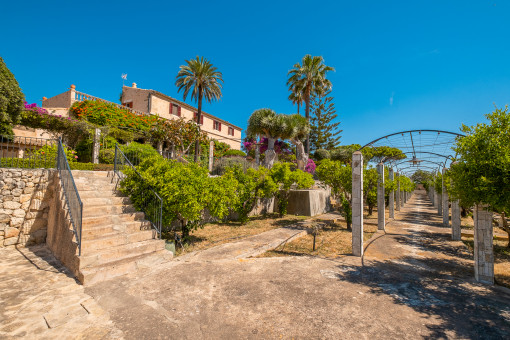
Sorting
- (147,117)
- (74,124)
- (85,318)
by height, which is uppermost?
(147,117)

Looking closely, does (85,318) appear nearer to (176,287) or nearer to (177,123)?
(176,287)

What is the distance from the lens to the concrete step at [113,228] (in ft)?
17.6

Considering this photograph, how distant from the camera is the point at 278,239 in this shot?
26.6 feet

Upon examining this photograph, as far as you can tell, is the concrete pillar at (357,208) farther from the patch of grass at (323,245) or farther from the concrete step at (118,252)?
the concrete step at (118,252)

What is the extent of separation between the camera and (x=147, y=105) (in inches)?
881

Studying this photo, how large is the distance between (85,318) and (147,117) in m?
18.9

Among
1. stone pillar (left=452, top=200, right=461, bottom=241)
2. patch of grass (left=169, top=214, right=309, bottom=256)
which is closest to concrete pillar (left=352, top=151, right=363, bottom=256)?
patch of grass (left=169, top=214, right=309, bottom=256)

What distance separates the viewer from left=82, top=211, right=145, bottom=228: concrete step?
5566 mm

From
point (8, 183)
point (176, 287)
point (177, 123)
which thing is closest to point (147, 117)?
point (177, 123)

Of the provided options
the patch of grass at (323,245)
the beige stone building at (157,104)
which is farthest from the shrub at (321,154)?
the patch of grass at (323,245)

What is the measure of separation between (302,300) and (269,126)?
56.0 feet

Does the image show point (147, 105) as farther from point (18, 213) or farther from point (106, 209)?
point (106, 209)

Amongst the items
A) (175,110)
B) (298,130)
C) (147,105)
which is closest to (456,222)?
(298,130)

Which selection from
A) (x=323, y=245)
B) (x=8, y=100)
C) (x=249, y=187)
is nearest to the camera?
(x=323, y=245)
